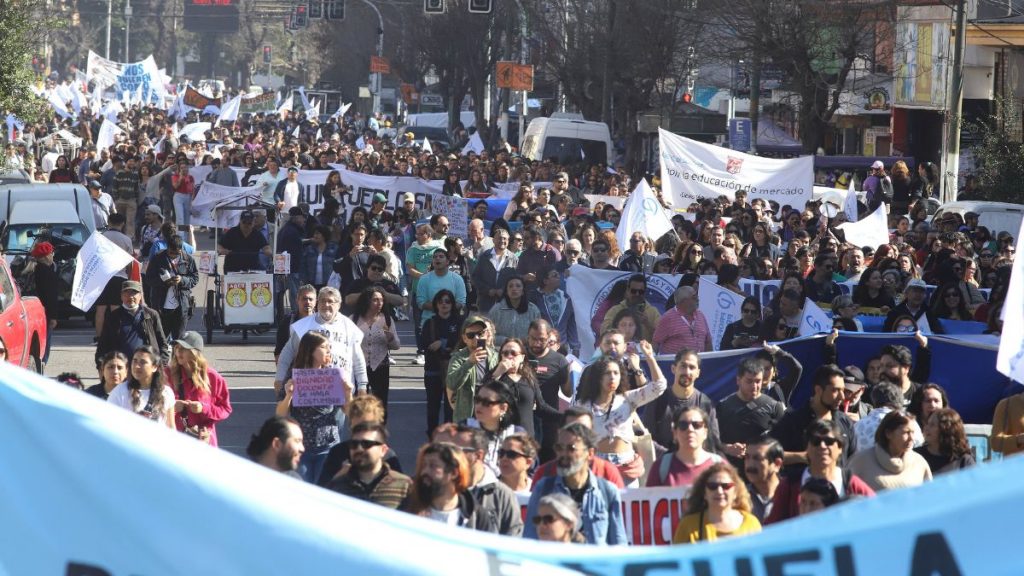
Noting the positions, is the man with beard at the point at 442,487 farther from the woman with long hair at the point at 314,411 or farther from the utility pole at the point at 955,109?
the utility pole at the point at 955,109

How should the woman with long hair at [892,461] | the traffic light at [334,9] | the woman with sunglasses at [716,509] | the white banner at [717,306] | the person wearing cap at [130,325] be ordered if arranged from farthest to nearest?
the traffic light at [334,9]
the white banner at [717,306]
the person wearing cap at [130,325]
the woman with long hair at [892,461]
the woman with sunglasses at [716,509]

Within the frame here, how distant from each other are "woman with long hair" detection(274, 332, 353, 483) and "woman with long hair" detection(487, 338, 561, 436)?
90cm

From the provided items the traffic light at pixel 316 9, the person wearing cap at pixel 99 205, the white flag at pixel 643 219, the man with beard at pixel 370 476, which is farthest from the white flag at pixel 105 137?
the man with beard at pixel 370 476

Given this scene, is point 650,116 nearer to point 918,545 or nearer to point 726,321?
point 726,321

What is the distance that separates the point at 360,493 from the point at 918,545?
3.41 meters

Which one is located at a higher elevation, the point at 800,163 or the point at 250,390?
the point at 800,163

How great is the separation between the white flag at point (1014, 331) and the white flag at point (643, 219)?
12939 mm

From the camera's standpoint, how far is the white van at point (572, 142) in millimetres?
39344

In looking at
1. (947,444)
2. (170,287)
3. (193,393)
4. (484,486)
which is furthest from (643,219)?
(484,486)

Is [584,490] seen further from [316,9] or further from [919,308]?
[316,9]

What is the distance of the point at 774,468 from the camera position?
7.53 metres

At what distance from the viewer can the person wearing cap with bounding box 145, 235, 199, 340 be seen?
16.6m

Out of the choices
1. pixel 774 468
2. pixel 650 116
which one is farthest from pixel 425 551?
pixel 650 116

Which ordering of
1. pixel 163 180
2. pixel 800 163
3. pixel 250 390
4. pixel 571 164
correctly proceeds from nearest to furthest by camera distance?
pixel 250 390
pixel 800 163
pixel 163 180
pixel 571 164
